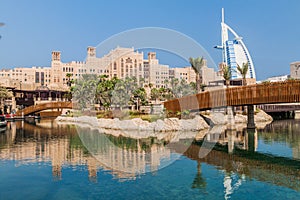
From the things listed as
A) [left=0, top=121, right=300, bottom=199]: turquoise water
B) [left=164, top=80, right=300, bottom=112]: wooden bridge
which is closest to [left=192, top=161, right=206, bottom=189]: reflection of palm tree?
[left=0, top=121, right=300, bottom=199]: turquoise water

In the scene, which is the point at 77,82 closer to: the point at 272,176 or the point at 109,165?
the point at 109,165

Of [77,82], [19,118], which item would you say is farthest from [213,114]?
[19,118]

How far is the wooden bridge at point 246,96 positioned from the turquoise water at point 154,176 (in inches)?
281

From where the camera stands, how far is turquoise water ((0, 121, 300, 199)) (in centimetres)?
1898

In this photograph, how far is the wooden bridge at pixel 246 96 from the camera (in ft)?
125

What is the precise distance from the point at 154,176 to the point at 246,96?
26745 mm

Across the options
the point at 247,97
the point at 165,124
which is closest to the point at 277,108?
the point at 165,124

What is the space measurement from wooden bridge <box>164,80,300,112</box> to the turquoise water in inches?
281

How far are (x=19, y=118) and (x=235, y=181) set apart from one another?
293 ft

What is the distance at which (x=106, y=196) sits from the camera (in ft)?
60.3

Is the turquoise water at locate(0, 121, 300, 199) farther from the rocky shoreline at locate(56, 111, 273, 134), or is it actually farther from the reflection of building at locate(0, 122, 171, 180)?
the rocky shoreline at locate(56, 111, 273, 134)

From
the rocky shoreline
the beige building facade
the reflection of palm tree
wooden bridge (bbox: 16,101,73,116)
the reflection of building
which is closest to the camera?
the reflection of palm tree

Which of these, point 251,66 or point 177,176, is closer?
point 177,176

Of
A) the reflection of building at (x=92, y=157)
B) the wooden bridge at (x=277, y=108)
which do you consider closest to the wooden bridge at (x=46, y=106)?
the reflection of building at (x=92, y=157)
